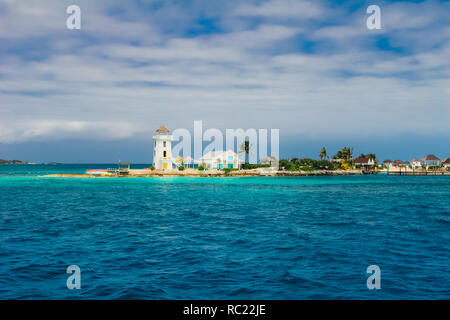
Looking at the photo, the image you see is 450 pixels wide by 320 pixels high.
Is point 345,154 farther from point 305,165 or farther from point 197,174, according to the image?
point 197,174

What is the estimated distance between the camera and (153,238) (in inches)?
651

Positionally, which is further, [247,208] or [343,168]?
[343,168]

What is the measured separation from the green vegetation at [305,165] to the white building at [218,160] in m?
18.2

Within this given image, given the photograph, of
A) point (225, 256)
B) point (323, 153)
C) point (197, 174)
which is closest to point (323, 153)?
point (323, 153)

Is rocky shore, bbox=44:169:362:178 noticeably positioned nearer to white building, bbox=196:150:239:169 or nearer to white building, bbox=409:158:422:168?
white building, bbox=196:150:239:169

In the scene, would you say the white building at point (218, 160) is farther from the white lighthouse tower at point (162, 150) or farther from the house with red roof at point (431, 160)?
the house with red roof at point (431, 160)

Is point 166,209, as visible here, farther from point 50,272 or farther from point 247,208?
point 50,272

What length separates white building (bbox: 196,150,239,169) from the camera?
307 ft

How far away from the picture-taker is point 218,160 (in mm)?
93812

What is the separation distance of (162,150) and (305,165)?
4836 centimetres

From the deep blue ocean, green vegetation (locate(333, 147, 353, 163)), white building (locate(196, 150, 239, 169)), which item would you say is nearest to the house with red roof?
green vegetation (locate(333, 147, 353, 163))

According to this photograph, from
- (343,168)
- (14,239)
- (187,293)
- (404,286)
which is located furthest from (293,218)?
(343,168)

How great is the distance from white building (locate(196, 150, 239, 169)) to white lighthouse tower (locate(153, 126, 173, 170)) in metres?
11.6

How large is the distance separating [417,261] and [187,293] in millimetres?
9009
